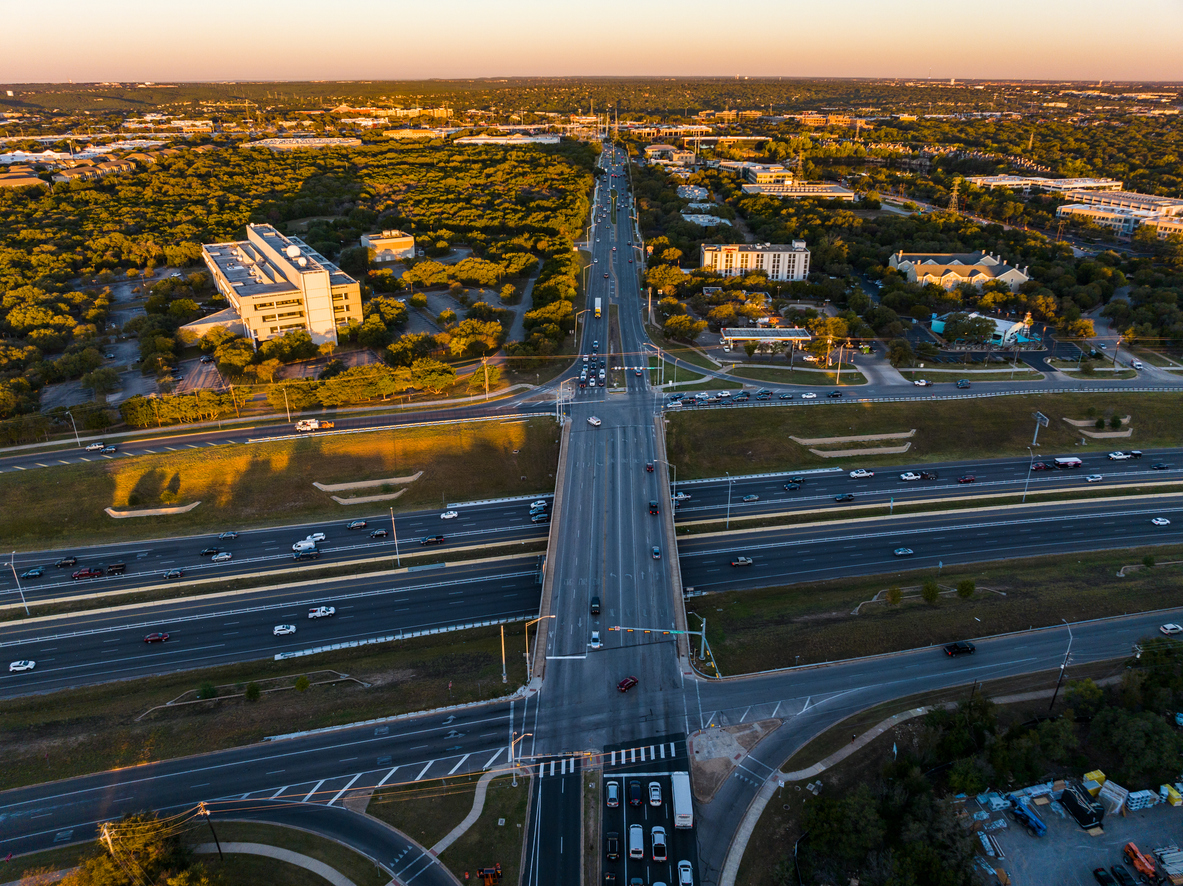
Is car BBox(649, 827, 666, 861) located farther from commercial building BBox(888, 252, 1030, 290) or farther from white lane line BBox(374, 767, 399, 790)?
commercial building BBox(888, 252, 1030, 290)

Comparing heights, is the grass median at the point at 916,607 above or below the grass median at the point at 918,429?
below

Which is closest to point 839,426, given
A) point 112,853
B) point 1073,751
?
point 1073,751

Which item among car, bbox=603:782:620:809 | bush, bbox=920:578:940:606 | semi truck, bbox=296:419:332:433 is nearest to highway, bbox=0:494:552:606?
semi truck, bbox=296:419:332:433

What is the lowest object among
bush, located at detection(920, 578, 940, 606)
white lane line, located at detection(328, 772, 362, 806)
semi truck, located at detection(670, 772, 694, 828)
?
white lane line, located at detection(328, 772, 362, 806)

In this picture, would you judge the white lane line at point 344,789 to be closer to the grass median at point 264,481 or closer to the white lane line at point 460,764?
the white lane line at point 460,764

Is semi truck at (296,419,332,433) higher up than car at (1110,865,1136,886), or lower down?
higher up

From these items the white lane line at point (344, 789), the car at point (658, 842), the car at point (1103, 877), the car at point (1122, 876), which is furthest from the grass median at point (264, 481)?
the car at point (1122, 876)

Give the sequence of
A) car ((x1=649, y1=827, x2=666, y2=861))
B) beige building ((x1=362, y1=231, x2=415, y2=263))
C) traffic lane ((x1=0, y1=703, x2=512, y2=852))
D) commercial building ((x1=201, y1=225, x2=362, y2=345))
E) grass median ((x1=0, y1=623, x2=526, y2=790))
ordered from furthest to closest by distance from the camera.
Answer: beige building ((x1=362, y1=231, x2=415, y2=263)) < commercial building ((x1=201, y1=225, x2=362, y2=345)) < grass median ((x1=0, y1=623, x2=526, y2=790)) < traffic lane ((x1=0, y1=703, x2=512, y2=852)) < car ((x1=649, y1=827, x2=666, y2=861))
